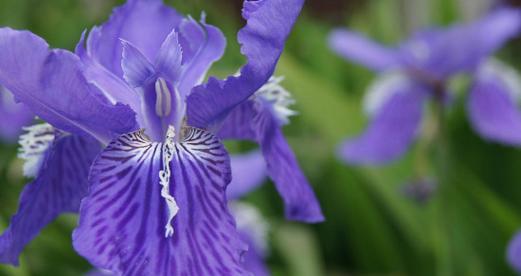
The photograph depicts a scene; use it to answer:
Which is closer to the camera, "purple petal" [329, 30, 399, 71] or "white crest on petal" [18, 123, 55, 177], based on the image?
"white crest on petal" [18, 123, 55, 177]

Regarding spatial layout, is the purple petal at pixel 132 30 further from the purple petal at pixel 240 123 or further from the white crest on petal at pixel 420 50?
the white crest on petal at pixel 420 50

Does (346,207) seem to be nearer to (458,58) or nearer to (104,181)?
(458,58)

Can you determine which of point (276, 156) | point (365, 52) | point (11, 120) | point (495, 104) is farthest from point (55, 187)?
point (11, 120)

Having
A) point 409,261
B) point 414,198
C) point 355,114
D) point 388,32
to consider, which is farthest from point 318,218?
point 388,32

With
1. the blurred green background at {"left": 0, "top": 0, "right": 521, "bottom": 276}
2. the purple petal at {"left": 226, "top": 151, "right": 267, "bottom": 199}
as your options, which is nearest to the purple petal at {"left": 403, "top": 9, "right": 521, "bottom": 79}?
the blurred green background at {"left": 0, "top": 0, "right": 521, "bottom": 276}

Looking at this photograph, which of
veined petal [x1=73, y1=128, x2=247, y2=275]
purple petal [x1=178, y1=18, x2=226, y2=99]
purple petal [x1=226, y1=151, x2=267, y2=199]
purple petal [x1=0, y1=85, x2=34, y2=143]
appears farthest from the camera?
purple petal [x1=0, y1=85, x2=34, y2=143]

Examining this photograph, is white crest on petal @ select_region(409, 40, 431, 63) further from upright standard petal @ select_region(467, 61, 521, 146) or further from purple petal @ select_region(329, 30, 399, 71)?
upright standard petal @ select_region(467, 61, 521, 146)
